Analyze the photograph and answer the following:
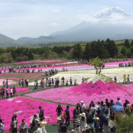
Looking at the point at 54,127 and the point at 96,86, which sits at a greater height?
the point at 96,86

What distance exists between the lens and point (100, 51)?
307 feet

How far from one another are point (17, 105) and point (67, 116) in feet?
37.4

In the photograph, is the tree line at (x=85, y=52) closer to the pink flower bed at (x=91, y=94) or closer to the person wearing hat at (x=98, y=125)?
the pink flower bed at (x=91, y=94)

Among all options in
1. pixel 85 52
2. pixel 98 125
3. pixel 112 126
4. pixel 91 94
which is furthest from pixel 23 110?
pixel 85 52

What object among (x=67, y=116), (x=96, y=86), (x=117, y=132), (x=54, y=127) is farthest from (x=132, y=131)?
(x=96, y=86)

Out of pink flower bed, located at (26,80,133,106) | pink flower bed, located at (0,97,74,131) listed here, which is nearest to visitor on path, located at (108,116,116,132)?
pink flower bed, located at (0,97,74,131)

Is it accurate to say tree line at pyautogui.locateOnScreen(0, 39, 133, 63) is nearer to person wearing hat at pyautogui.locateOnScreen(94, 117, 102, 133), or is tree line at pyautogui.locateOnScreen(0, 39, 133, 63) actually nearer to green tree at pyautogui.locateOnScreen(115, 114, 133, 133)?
person wearing hat at pyautogui.locateOnScreen(94, 117, 102, 133)

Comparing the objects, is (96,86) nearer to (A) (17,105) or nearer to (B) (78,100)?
(B) (78,100)

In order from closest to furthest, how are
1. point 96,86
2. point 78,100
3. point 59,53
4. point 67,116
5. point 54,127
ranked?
point 67,116 → point 54,127 → point 78,100 → point 96,86 → point 59,53

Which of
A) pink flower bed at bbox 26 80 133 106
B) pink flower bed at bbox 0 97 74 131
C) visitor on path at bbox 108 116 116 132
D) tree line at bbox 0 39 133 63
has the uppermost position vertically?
tree line at bbox 0 39 133 63

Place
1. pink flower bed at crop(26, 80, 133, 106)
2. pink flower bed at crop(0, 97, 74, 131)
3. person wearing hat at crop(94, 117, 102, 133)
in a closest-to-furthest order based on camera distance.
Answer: person wearing hat at crop(94, 117, 102, 133) < pink flower bed at crop(0, 97, 74, 131) < pink flower bed at crop(26, 80, 133, 106)

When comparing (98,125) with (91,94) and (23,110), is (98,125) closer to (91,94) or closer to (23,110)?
(23,110)

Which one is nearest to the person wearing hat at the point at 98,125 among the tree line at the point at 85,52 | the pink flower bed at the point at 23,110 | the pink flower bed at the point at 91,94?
the pink flower bed at the point at 23,110

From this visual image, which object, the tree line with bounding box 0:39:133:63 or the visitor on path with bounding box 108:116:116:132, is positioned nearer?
the visitor on path with bounding box 108:116:116:132
